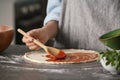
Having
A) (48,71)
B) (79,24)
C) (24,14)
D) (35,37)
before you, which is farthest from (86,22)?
(24,14)

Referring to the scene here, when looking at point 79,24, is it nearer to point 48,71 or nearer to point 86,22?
point 86,22

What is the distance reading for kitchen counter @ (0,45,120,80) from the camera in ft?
2.91

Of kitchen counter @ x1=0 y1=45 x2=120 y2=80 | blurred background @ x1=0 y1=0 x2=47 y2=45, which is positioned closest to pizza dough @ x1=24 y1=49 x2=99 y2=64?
kitchen counter @ x1=0 y1=45 x2=120 y2=80

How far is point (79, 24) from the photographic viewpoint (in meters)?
1.30

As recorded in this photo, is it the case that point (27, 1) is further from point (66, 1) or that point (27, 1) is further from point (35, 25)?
point (66, 1)

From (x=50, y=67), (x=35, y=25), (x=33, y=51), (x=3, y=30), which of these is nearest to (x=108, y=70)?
(x=50, y=67)

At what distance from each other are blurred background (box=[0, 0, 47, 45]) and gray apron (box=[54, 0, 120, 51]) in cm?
124

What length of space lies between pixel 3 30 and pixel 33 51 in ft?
0.46

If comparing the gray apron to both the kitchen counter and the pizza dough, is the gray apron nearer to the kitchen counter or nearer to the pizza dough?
the pizza dough

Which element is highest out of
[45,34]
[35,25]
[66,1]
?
[66,1]

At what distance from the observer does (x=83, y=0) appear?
1280 millimetres

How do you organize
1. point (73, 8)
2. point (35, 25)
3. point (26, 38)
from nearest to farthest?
point (26, 38) → point (73, 8) → point (35, 25)

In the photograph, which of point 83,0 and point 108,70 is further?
point 83,0

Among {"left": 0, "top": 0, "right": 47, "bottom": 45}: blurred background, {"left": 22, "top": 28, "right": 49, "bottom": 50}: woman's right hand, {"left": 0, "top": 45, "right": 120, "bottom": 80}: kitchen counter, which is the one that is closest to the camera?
{"left": 0, "top": 45, "right": 120, "bottom": 80}: kitchen counter
